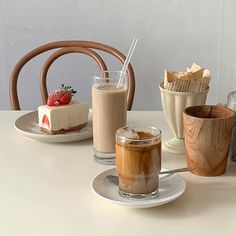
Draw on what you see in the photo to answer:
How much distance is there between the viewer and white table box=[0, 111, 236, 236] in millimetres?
853

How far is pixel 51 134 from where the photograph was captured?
1.27 meters

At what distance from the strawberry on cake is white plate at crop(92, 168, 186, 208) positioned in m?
0.26

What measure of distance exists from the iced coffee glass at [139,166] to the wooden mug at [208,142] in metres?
0.11

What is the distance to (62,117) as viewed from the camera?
4.18 ft

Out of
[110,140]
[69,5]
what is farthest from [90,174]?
[69,5]

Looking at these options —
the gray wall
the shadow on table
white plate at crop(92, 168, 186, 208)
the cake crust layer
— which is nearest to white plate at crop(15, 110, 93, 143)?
the cake crust layer

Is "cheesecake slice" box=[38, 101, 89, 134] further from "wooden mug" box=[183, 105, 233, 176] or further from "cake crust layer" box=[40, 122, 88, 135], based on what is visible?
"wooden mug" box=[183, 105, 233, 176]

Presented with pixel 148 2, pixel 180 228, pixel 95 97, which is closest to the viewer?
pixel 180 228

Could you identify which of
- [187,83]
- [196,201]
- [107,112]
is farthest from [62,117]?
[196,201]

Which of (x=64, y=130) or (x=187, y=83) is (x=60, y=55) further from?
(x=187, y=83)

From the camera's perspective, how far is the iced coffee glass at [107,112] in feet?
3.71

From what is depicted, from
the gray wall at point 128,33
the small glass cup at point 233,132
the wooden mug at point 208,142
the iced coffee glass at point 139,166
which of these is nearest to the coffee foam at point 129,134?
the iced coffee glass at point 139,166

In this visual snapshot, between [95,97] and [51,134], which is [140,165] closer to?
[95,97]

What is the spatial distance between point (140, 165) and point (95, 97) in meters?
0.25
